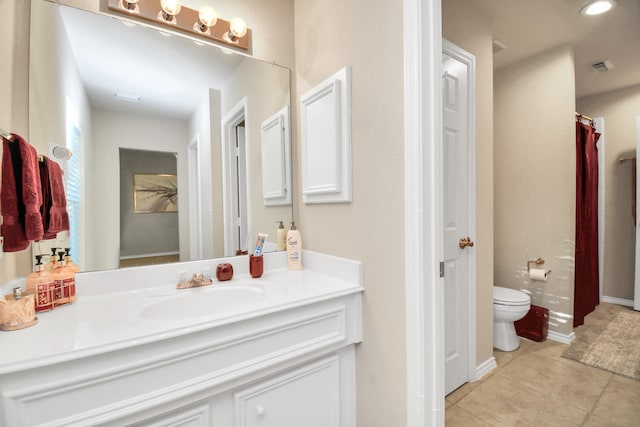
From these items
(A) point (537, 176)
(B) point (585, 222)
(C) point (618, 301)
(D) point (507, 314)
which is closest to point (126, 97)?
(D) point (507, 314)

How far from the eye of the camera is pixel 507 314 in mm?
2230

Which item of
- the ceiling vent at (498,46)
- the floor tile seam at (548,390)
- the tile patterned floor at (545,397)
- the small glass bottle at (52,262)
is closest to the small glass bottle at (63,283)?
the small glass bottle at (52,262)

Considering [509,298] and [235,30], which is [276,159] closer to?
[235,30]

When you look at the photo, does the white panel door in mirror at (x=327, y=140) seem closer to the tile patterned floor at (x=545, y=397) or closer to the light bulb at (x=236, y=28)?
the light bulb at (x=236, y=28)

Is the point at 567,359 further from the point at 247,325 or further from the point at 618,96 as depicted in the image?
the point at 618,96

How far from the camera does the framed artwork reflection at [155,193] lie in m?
1.40

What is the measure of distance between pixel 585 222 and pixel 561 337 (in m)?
1.14

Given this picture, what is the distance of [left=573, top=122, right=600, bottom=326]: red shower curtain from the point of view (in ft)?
9.00

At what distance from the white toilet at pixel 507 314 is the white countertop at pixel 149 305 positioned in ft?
5.19

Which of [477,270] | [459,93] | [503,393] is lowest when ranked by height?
[503,393]

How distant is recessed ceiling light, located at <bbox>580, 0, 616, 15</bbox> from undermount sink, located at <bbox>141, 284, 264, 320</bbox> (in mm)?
2751

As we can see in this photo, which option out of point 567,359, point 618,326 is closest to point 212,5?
point 567,359

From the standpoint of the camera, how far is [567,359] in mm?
2195

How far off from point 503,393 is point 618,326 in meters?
1.95
